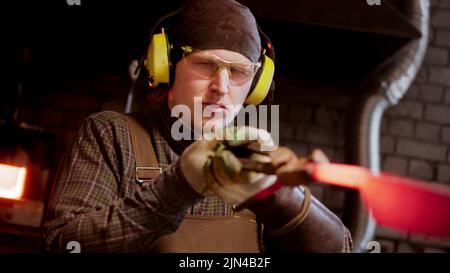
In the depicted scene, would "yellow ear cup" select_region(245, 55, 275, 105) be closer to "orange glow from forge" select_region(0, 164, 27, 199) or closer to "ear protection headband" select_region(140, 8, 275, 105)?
"ear protection headband" select_region(140, 8, 275, 105)

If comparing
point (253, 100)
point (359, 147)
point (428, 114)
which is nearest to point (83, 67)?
point (359, 147)

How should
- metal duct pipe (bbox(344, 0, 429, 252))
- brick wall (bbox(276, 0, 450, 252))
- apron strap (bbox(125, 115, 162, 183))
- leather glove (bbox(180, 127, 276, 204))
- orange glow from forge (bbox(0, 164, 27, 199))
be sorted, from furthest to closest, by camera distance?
brick wall (bbox(276, 0, 450, 252))
metal duct pipe (bbox(344, 0, 429, 252))
orange glow from forge (bbox(0, 164, 27, 199))
apron strap (bbox(125, 115, 162, 183))
leather glove (bbox(180, 127, 276, 204))

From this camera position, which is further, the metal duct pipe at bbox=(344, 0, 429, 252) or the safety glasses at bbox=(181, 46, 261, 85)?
the metal duct pipe at bbox=(344, 0, 429, 252)

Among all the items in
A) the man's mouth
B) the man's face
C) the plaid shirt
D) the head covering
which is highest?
the head covering

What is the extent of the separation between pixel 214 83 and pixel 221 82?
0.02 meters

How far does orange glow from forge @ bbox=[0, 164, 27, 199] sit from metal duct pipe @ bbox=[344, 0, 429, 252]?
6.12 ft

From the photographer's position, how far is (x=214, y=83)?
1187mm

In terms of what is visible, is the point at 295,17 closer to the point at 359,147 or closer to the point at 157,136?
the point at 359,147

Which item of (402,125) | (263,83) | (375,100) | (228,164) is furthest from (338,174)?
(402,125)

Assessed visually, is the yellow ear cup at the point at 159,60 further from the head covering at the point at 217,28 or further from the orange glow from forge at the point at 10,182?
the orange glow from forge at the point at 10,182

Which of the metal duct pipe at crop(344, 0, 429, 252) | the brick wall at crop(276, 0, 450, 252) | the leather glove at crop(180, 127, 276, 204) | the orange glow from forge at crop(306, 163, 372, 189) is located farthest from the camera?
the brick wall at crop(276, 0, 450, 252)

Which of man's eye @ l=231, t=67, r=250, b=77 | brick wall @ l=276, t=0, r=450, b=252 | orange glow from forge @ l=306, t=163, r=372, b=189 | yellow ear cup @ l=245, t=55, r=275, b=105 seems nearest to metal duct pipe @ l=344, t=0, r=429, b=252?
brick wall @ l=276, t=0, r=450, b=252

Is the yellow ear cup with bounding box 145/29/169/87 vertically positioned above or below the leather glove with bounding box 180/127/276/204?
above

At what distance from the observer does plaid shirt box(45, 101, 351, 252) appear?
870mm
